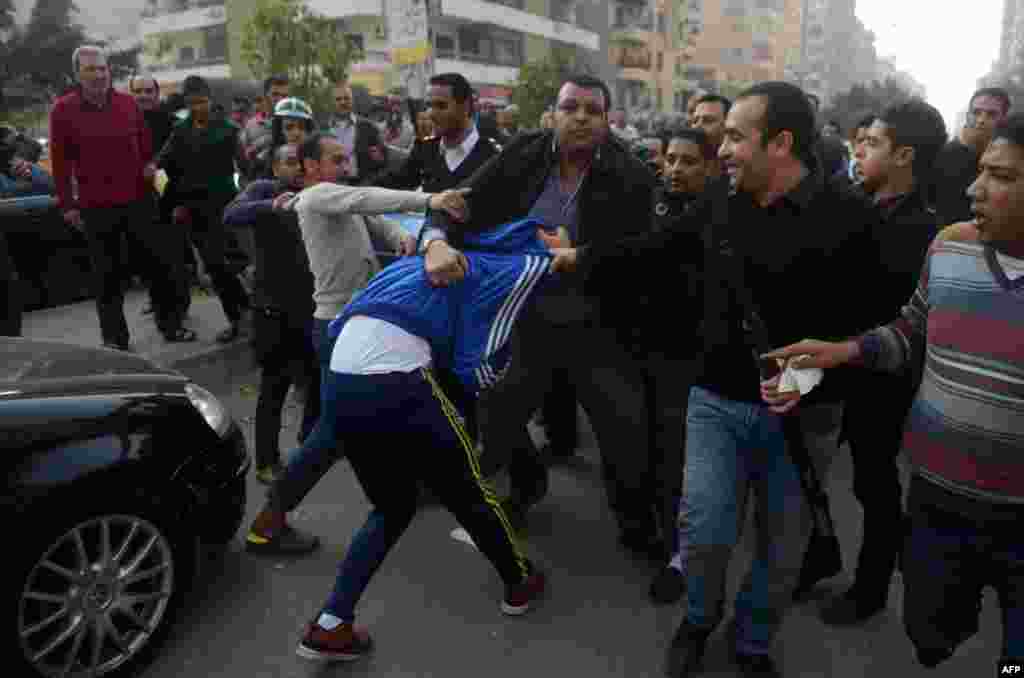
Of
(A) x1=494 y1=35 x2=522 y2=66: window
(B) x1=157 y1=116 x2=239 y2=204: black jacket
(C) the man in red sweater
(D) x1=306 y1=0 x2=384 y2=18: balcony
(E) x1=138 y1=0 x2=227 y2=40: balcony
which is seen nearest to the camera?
(C) the man in red sweater

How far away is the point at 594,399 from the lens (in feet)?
11.1

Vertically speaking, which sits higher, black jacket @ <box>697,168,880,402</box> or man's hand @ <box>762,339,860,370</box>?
black jacket @ <box>697,168,880,402</box>

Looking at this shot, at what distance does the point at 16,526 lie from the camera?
7.95 feet

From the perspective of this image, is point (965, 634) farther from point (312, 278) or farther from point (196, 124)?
point (196, 124)

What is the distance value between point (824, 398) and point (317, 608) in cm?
205

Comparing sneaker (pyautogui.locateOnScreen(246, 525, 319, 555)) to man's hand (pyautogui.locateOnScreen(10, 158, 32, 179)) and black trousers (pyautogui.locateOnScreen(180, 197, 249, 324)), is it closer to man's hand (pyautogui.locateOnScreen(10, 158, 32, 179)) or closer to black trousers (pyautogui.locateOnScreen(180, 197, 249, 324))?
black trousers (pyautogui.locateOnScreen(180, 197, 249, 324))

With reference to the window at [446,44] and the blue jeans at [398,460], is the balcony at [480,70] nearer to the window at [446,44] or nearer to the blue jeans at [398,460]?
the window at [446,44]

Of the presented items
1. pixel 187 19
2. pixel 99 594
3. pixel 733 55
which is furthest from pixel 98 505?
pixel 733 55

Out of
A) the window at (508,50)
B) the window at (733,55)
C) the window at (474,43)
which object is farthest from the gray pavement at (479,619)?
the window at (733,55)

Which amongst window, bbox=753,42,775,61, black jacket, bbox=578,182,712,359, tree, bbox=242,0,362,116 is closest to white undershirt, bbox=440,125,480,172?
black jacket, bbox=578,182,712,359

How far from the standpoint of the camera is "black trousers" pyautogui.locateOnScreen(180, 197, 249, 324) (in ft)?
21.0

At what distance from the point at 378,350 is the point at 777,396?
1.20 m

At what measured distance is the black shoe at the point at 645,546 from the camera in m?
3.54

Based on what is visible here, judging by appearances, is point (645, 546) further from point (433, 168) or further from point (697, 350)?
point (433, 168)
